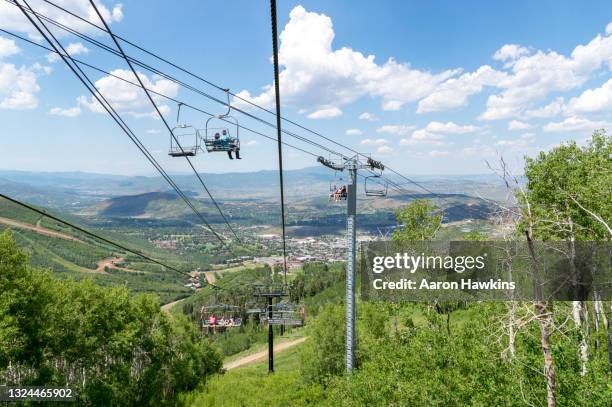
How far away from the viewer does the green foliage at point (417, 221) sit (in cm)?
3853

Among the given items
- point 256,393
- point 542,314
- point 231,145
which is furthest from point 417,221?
point 542,314

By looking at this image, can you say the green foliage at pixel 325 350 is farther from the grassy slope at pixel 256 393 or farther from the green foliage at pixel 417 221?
the green foliage at pixel 417 221

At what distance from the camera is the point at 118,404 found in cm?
3919

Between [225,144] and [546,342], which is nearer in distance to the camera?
[546,342]

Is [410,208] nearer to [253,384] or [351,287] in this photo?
[351,287]

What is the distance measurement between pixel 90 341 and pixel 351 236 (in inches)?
1110

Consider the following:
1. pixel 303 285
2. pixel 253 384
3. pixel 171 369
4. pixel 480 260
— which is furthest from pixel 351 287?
pixel 303 285

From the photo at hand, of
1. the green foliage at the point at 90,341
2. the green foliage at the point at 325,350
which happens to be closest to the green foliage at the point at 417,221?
the green foliage at the point at 325,350

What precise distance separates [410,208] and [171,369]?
35.0 meters
